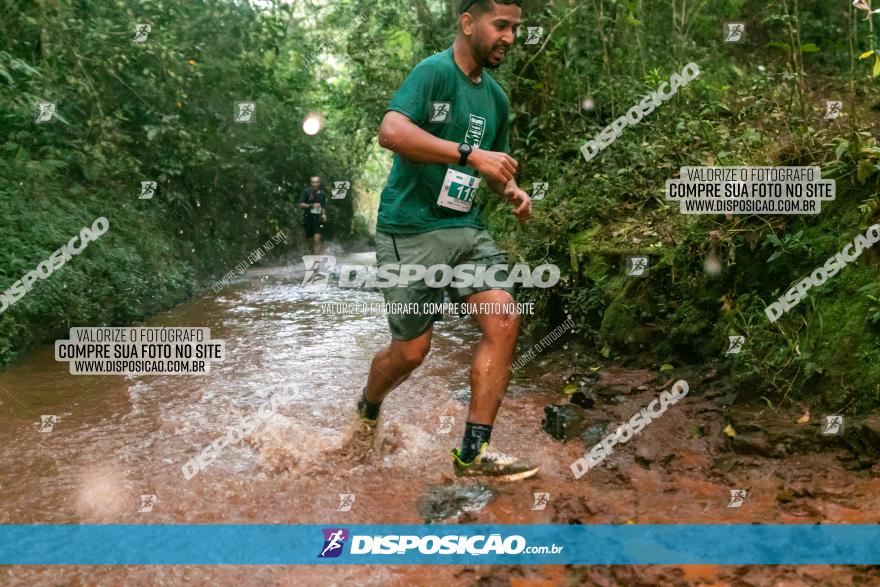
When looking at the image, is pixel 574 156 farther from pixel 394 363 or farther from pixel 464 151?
pixel 464 151

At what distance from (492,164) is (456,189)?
14.2 inches

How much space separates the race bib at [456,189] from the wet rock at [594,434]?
1.46 metres

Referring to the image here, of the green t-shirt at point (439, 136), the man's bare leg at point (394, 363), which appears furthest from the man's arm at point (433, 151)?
the man's bare leg at point (394, 363)

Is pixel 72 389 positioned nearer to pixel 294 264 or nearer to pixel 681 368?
pixel 681 368

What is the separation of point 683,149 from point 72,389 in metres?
5.24

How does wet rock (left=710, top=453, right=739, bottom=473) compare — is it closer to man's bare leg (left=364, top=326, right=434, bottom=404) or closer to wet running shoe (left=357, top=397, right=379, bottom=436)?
man's bare leg (left=364, top=326, right=434, bottom=404)

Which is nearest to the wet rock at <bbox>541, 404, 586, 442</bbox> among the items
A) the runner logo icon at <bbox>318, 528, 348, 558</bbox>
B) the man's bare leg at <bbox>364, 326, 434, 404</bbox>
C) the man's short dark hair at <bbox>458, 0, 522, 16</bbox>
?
the man's bare leg at <bbox>364, 326, 434, 404</bbox>

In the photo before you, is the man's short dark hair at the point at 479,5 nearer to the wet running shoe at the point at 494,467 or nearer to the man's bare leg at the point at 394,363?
the man's bare leg at the point at 394,363

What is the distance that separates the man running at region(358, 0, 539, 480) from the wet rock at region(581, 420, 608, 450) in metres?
0.65

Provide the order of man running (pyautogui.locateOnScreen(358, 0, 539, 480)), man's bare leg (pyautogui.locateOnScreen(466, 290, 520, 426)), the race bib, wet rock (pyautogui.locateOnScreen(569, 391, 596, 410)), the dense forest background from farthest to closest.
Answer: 1. wet rock (pyautogui.locateOnScreen(569, 391, 596, 410))
2. the dense forest background
3. the race bib
4. man's bare leg (pyautogui.locateOnScreen(466, 290, 520, 426))
5. man running (pyautogui.locateOnScreen(358, 0, 539, 480))

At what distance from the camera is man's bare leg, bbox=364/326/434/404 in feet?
11.8

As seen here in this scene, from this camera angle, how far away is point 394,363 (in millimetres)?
3689

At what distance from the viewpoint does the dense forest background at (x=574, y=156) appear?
3.97 m

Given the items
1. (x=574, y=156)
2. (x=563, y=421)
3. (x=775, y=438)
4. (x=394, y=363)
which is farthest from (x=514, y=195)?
(x=574, y=156)
